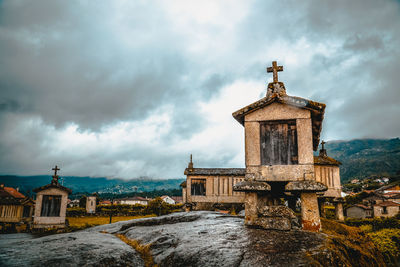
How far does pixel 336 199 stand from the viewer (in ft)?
50.5

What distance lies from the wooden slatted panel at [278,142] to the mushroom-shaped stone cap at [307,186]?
2.20ft

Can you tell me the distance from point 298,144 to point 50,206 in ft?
54.7

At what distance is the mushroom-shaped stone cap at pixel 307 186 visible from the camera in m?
6.02

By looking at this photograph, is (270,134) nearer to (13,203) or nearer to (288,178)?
(288,178)

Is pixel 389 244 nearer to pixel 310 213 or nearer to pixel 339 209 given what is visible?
pixel 339 209

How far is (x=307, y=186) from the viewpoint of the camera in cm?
609

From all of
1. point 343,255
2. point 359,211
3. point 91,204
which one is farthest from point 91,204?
point 359,211

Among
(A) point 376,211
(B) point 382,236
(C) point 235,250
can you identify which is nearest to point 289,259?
(C) point 235,250

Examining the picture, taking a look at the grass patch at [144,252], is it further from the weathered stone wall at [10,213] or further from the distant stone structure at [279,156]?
the weathered stone wall at [10,213]

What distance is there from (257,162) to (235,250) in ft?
9.59

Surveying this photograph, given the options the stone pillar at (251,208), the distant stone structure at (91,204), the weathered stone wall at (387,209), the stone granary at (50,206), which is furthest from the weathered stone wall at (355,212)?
the stone pillar at (251,208)

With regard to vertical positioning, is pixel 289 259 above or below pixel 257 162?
below

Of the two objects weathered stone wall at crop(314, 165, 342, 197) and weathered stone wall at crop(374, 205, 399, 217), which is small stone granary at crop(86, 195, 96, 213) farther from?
weathered stone wall at crop(374, 205, 399, 217)

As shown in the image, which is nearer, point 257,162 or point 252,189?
point 252,189
